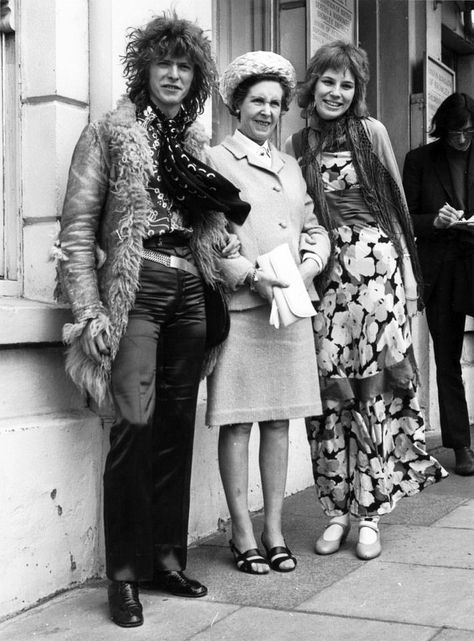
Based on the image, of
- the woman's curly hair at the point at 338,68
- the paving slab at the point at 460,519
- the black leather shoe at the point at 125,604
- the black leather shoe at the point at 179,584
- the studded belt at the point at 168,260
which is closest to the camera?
the black leather shoe at the point at 125,604

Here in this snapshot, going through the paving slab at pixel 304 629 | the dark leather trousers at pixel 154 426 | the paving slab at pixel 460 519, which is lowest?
the paving slab at pixel 304 629

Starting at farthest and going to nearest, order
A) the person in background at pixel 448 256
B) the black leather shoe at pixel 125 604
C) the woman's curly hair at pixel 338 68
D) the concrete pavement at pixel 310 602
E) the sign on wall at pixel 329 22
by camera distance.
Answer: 1. the sign on wall at pixel 329 22
2. the person in background at pixel 448 256
3. the woman's curly hair at pixel 338 68
4. the black leather shoe at pixel 125 604
5. the concrete pavement at pixel 310 602

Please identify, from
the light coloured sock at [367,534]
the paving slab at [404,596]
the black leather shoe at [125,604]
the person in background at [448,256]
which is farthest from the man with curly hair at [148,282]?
the person in background at [448,256]

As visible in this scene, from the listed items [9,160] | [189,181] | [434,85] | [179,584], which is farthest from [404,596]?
[434,85]

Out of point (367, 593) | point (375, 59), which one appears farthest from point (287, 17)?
point (367, 593)

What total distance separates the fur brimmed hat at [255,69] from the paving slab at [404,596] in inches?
79.8

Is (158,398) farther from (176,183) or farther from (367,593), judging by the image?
(367,593)

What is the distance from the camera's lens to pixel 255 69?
414 cm

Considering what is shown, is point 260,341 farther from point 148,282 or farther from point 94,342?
point 94,342

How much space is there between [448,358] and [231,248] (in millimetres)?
2562

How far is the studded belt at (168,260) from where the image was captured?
3785 millimetres

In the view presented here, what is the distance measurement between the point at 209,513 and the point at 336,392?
3.08ft

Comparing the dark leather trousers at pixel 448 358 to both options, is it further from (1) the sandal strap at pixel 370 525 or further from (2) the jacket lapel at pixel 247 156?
(2) the jacket lapel at pixel 247 156

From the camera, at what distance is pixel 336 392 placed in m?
4.45
